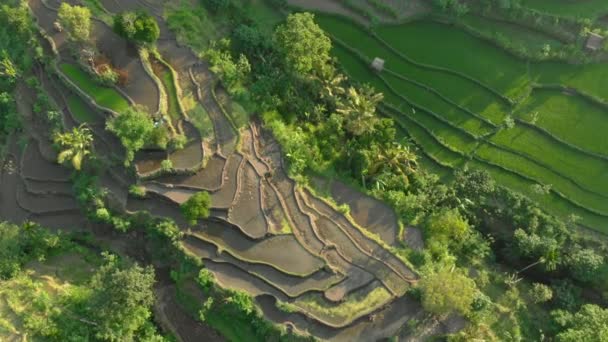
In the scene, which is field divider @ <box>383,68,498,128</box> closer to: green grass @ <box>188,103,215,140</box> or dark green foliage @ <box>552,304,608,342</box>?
dark green foliage @ <box>552,304,608,342</box>

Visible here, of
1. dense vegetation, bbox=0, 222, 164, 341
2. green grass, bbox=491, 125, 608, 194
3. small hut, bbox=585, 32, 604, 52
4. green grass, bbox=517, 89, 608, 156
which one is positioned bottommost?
dense vegetation, bbox=0, 222, 164, 341

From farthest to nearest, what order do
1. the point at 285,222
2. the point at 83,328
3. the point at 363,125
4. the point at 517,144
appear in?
the point at 517,144 → the point at 363,125 → the point at 285,222 → the point at 83,328

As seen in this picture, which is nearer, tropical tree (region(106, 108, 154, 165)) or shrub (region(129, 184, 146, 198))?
tropical tree (region(106, 108, 154, 165))

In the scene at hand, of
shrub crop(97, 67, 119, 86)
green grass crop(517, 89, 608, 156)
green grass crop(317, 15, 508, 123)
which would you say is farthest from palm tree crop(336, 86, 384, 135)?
shrub crop(97, 67, 119, 86)

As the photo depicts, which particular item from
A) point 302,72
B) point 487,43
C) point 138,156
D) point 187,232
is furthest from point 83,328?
point 487,43

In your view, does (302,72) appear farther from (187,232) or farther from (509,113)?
(509,113)

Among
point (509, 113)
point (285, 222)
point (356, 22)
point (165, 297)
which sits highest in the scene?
point (356, 22)

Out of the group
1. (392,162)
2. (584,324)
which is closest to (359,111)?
(392,162)
